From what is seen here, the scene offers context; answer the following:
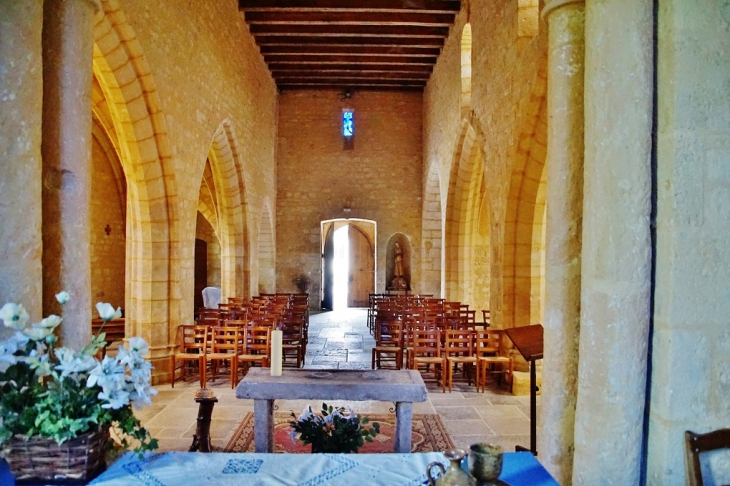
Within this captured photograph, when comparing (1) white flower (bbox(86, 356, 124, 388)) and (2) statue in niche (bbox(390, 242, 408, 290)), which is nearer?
(1) white flower (bbox(86, 356, 124, 388))

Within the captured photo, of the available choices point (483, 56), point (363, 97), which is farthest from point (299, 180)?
point (483, 56)

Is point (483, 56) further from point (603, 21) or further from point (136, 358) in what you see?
point (136, 358)

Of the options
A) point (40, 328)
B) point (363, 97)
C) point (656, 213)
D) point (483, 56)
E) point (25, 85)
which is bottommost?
point (40, 328)

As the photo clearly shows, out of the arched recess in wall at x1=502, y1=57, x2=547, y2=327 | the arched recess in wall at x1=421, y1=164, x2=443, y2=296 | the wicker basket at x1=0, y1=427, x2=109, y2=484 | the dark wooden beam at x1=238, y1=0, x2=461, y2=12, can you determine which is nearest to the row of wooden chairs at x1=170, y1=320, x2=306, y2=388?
the arched recess in wall at x1=502, y1=57, x2=547, y2=327

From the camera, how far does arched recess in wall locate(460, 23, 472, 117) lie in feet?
29.0

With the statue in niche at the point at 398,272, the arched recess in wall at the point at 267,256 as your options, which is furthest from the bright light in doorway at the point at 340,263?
the arched recess in wall at the point at 267,256

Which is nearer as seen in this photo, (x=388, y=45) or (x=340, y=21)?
(x=340, y=21)

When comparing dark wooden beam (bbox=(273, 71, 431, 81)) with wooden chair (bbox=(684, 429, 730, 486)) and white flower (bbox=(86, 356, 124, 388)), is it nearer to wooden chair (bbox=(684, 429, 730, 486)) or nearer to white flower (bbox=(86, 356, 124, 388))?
wooden chair (bbox=(684, 429, 730, 486))

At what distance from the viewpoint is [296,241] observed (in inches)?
565

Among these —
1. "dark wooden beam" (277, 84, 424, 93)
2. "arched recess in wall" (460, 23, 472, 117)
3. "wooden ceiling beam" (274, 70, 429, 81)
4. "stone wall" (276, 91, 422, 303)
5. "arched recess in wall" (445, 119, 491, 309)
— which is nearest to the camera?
"arched recess in wall" (460, 23, 472, 117)

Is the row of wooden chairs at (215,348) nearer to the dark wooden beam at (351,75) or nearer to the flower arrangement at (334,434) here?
the flower arrangement at (334,434)

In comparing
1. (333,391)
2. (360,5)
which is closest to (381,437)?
(333,391)

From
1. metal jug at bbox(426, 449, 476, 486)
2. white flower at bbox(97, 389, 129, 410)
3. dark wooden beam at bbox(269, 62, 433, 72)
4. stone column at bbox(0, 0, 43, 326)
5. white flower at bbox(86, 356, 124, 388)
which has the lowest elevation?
metal jug at bbox(426, 449, 476, 486)

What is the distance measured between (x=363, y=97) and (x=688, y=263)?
12820 mm
